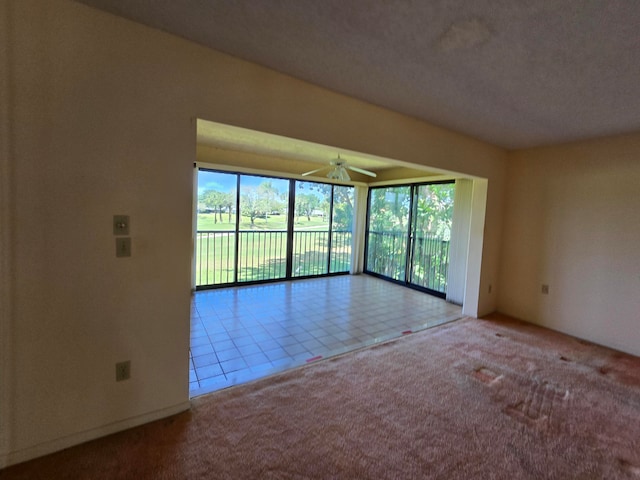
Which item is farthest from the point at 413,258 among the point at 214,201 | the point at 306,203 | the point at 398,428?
the point at 398,428

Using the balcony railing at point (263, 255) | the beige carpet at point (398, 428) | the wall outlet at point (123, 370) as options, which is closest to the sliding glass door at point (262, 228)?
the balcony railing at point (263, 255)

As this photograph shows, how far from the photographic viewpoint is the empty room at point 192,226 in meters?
1.42

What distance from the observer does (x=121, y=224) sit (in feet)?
5.35

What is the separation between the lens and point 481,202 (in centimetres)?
379

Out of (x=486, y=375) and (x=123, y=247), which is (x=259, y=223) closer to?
(x=123, y=247)

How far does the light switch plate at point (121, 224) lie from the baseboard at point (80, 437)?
115cm

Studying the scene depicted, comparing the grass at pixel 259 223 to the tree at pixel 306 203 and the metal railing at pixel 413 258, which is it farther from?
the metal railing at pixel 413 258

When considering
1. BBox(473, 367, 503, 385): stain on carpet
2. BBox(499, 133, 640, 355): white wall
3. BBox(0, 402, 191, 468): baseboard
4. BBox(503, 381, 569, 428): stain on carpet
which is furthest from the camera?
BBox(499, 133, 640, 355): white wall

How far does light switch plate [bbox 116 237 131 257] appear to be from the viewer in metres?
1.64

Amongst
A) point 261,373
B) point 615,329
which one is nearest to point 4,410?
point 261,373

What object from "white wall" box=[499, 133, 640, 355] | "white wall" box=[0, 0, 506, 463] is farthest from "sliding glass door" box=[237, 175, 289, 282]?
"white wall" box=[499, 133, 640, 355]

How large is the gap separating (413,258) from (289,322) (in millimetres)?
2966

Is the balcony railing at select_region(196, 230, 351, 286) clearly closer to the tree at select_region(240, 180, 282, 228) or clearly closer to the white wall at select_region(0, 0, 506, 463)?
the tree at select_region(240, 180, 282, 228)

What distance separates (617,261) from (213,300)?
4.98 metres
